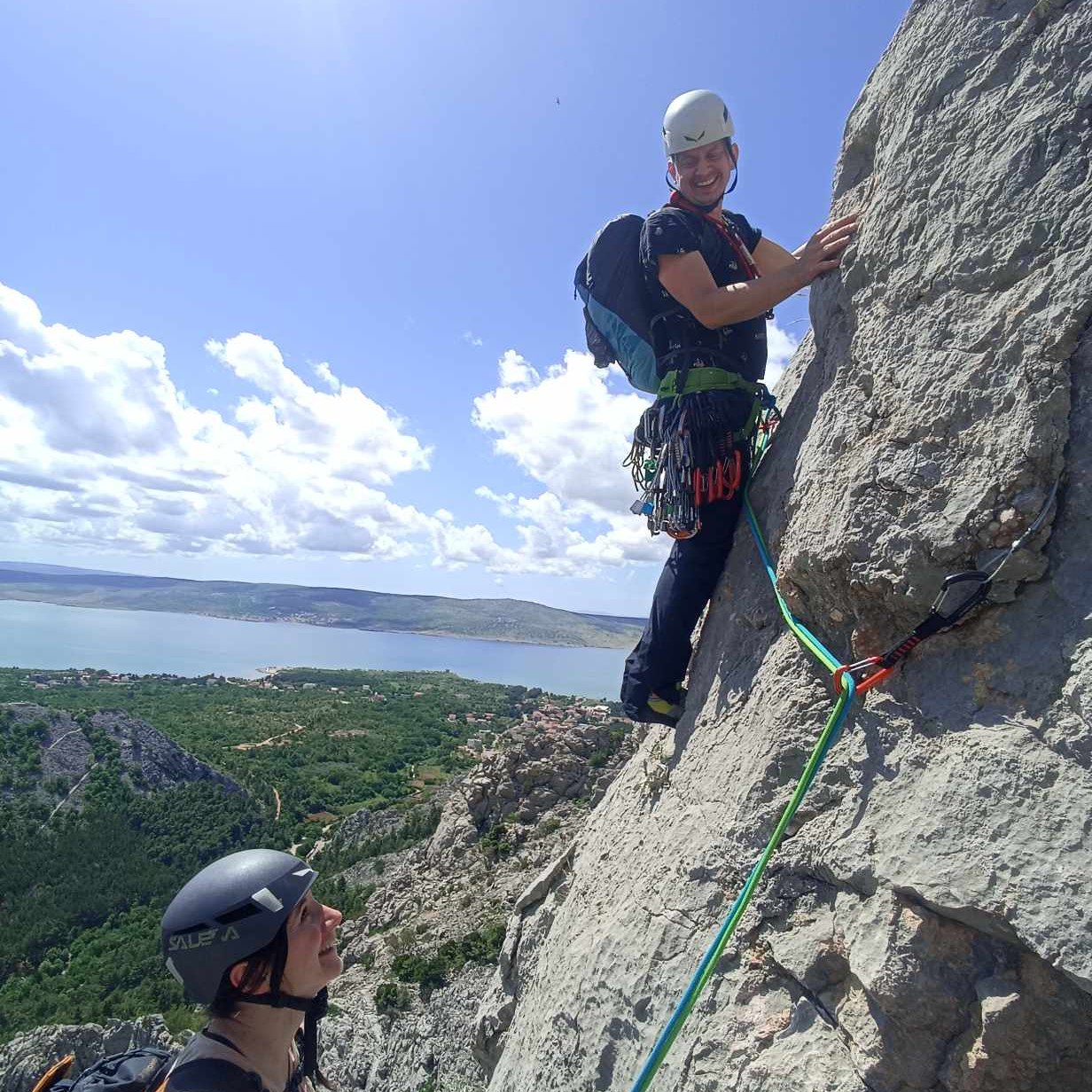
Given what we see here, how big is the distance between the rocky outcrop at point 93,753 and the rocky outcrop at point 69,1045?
37234 mm

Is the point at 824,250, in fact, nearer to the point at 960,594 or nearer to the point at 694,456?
the point at 694,456

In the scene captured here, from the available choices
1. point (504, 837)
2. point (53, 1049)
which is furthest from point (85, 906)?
point (504, 837)

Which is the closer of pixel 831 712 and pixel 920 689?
pixel 920 689

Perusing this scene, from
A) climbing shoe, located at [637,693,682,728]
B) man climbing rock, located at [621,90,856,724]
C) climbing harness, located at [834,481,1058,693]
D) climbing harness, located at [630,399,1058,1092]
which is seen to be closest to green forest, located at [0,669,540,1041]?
climbing shoe, located at [637,693,682,728]

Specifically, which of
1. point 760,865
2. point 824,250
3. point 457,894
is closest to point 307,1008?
point 760,865

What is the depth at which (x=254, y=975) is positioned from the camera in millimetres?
2248

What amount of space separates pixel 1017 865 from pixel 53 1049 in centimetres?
2435

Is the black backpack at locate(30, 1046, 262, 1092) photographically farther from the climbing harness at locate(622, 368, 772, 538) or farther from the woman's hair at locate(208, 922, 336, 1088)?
the climbing harness at locate(622, 368, 772, 538)

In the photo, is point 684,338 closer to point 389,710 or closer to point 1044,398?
point 1044,398

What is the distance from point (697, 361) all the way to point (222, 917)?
274 cm

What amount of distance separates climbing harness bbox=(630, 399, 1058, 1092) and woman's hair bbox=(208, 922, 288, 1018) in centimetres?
120

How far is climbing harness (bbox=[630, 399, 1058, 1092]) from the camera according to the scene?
2.19 meters

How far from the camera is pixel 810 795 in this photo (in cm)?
254

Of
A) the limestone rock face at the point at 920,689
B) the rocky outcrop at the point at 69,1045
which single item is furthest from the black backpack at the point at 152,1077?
the rocky outcrop at the point at 69,1045
